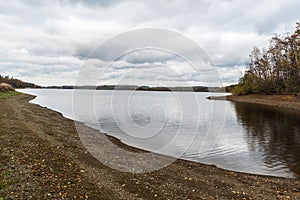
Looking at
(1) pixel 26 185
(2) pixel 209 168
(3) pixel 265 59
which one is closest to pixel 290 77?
(3) pixel 265 59

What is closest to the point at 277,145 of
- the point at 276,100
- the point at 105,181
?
the point at 105,181

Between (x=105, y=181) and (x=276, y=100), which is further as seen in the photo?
(x=276, y=100)

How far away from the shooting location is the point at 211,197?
403 inches

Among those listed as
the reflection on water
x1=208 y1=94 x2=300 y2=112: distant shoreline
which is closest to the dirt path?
the reflection on water

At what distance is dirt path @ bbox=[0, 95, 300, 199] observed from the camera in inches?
377

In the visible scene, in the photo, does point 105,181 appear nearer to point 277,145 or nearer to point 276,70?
point 277,145

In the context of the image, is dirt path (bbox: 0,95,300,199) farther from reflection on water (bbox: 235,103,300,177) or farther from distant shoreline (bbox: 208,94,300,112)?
distant shoreline (bbox: 208,94,300,112)

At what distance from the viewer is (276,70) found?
3246 inches

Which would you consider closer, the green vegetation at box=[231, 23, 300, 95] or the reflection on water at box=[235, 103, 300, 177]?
the reflection on water at box=[235, 103, 300, 177]

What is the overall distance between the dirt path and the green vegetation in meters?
64.2

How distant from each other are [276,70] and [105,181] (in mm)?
86978

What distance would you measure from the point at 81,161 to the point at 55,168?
220 cm

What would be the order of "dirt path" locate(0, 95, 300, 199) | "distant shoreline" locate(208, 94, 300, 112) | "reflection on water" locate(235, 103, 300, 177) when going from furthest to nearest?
"distant shoreline" locate(208, 94, 300, 112) < "reflection on water" locate(235, 103, 300, 177) < "dirt path" locate(0, 95, 300, 199)

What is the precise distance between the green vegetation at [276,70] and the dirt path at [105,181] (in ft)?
211
